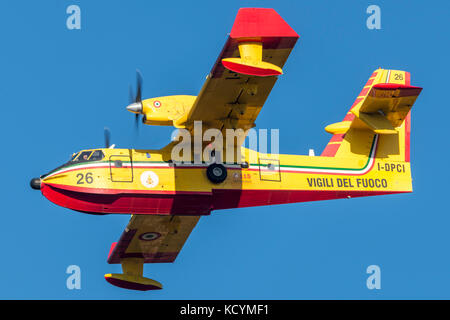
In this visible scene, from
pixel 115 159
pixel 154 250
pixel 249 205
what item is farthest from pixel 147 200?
pixel 154 250

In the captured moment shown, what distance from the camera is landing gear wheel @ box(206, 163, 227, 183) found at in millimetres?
25125

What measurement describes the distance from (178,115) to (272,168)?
343cm

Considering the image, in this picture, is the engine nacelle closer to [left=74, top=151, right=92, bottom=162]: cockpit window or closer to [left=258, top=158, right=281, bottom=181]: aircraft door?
[left=74, top=151, right=92, bottom=162]: cockpit window

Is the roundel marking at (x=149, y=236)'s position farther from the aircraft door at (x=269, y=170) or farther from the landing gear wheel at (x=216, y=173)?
the aircraft door at (x=269, y=170)

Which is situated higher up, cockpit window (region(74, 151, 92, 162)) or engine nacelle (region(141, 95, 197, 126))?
engine nacelle (region(141, 95, 197, 126))

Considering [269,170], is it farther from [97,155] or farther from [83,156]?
[83,156]

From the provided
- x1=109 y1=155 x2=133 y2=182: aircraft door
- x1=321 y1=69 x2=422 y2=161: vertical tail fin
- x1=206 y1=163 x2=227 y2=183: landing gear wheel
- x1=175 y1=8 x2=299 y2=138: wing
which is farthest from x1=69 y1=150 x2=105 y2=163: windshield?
x1=321 y1=69 x2=422 y2=161: vertical tail fin

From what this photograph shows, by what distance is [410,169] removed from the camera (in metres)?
27.3

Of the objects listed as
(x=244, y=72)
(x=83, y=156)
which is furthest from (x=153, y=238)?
(x=244, y=72)

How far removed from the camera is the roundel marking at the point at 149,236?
2900 cm

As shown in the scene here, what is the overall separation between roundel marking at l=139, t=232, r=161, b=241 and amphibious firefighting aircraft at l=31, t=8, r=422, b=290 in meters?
0.93

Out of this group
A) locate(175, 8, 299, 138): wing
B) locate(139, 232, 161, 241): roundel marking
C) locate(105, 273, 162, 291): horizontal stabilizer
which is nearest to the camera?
locate(175, 8, 299, 138): wing

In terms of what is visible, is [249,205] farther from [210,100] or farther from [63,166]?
[63,166]

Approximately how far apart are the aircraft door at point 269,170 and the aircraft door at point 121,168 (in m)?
3.89
